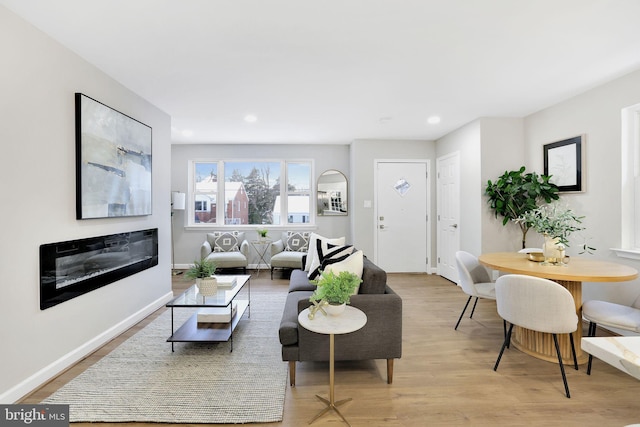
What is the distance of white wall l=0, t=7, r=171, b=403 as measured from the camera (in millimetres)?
1886

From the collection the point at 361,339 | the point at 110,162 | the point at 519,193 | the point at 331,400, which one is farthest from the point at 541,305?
the point at 110,162

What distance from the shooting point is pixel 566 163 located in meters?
3.45

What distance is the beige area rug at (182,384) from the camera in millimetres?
1818

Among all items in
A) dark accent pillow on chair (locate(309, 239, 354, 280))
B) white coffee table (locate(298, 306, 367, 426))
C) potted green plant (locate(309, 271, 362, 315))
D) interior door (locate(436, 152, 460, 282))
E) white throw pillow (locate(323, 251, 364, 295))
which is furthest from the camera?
interior door (locate(436, 152, 460, 282))

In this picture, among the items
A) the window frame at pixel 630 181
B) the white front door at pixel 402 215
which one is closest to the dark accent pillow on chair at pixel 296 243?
the white front door at pixel 402 215

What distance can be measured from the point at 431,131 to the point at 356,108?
1789 mm

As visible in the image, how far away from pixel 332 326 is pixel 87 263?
7.24ft

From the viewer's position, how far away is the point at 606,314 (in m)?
2.25

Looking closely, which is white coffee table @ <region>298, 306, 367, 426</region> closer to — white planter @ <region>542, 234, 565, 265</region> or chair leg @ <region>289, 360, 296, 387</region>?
chair leg @ <region>289, 360, 296, 387</region>

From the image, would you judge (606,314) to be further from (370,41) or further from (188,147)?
(188,147)

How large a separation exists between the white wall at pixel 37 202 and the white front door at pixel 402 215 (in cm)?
411

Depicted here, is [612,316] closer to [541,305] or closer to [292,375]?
[541,305]

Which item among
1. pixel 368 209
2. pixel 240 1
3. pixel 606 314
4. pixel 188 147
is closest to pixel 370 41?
pixel 240 1

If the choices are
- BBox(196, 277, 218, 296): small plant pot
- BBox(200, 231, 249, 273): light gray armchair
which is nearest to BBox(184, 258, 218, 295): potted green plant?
BBox(196, 277, 218, 296): small plant pot
